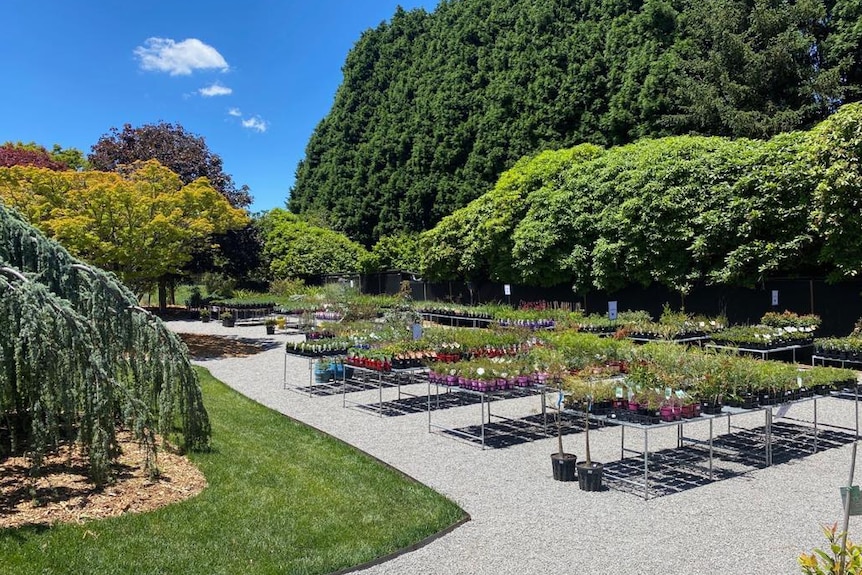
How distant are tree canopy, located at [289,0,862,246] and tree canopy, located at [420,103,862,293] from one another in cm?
857

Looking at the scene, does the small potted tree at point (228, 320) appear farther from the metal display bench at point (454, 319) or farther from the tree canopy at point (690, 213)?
the tree canopy at point (690, 213)

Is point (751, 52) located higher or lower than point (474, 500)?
higher

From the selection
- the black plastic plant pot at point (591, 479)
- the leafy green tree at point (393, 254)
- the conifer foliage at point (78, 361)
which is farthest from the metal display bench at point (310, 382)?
the leafy green tree at point (393, 254)

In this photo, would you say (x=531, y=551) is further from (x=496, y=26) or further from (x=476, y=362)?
(x=496, y=26)

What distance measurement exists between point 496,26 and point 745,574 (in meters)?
48.3

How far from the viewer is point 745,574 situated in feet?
14.9

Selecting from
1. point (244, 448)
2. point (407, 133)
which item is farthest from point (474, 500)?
point (407, 133)

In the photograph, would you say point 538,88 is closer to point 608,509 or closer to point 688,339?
point 688,339

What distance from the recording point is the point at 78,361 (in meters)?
5.01

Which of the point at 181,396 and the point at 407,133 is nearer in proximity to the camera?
the point at 181,396

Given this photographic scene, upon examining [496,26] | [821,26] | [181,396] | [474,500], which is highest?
[496,26]

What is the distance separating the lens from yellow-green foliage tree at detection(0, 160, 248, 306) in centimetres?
1559

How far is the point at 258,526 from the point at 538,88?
3899 cm

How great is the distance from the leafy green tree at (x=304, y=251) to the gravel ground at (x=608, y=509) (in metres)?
31.3
